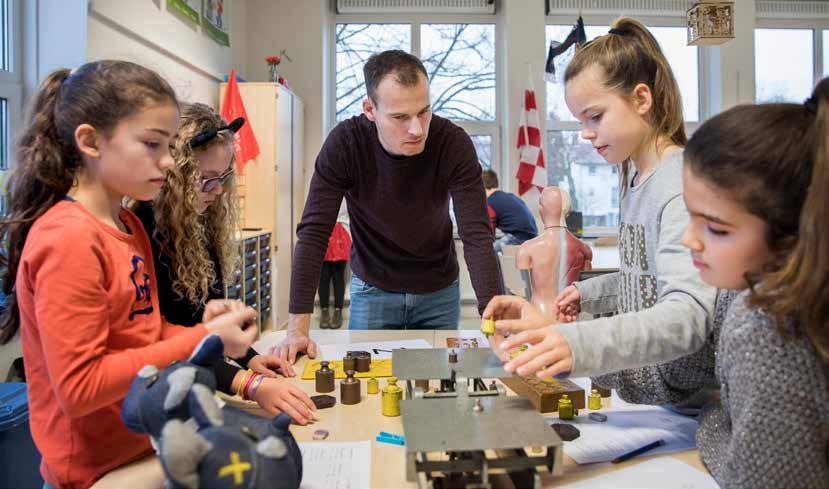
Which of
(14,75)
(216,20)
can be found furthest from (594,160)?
(14,75)

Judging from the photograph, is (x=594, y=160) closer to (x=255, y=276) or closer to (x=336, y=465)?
(x=255, y=276)

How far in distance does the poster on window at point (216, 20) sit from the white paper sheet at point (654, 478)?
170 inches

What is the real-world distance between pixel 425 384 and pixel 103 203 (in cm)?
60

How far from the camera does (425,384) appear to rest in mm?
1028

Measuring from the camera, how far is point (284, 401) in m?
1.12

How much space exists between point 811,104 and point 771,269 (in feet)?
0.66

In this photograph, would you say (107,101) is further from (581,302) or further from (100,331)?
(581,302)

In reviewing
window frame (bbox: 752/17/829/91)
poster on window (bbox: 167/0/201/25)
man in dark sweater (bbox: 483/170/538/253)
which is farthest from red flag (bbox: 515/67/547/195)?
poster on window (bbox: 167/0/201/25)

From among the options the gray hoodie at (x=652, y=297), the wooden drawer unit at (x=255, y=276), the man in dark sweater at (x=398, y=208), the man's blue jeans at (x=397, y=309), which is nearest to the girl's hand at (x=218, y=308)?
the gray hoodie at (x=652, y=297)

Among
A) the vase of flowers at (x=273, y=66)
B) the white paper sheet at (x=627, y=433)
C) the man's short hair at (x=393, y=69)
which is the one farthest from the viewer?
the vase of flowers at (x=273, y=66)

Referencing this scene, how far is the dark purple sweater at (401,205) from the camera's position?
1.82 m

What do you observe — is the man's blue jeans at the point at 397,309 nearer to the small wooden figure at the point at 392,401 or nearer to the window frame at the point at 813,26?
the small wooden figure at the point at 392,401

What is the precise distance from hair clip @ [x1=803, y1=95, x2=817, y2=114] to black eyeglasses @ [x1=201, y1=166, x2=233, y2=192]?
119 cm

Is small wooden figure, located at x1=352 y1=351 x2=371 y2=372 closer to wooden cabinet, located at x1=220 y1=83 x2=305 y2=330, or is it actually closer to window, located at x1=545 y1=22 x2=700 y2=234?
wooden cabinet, located at x1=220 y1=83 x2=305 y2=330
